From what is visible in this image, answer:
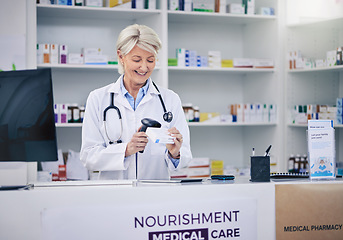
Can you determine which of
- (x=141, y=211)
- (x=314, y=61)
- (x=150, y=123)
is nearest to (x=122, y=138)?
(x=150, y=123)

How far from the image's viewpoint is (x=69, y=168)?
4332 mm

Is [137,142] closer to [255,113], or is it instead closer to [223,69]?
[223,69]

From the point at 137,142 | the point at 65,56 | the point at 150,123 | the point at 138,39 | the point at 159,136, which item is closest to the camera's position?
the point at 159,136

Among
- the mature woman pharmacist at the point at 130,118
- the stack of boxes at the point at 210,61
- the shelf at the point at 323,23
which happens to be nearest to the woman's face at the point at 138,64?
the mature woman pharmacist at the point at 130,118

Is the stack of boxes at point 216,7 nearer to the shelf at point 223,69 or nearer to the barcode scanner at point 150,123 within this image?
the shelf at point 223,69

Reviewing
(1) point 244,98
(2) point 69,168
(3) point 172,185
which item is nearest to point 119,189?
(3) point 172,185

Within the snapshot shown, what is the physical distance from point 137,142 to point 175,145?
0.64 feet

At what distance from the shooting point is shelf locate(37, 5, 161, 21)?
4.23 meters

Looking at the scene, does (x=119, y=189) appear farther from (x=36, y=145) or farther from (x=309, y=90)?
(x=309, y=90)

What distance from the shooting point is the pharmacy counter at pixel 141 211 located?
1728 mm

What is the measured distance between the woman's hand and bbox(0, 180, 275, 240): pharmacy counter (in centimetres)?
41

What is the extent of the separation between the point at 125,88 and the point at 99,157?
1.59ft

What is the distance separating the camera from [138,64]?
101 inches

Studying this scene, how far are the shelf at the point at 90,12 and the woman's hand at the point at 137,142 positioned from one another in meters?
2.31
